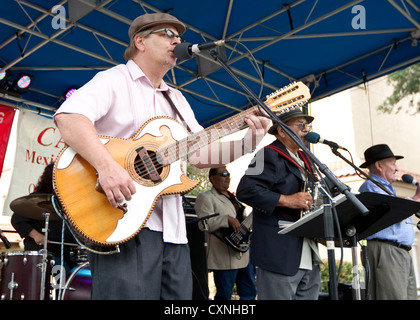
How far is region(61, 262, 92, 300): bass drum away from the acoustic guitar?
10.3 ft

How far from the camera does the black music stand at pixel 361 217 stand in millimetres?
2734

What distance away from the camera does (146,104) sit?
2.61m

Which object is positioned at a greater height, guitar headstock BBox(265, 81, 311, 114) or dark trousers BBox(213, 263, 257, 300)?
guitar headstock BBox(265, 81, 311, 114)

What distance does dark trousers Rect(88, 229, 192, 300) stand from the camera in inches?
85.7

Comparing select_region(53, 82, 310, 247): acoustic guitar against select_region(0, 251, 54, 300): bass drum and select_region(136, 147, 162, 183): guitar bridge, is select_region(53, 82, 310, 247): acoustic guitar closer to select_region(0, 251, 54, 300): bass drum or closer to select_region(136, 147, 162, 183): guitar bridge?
select_region(136, 147, 162, 183): guitar bridge

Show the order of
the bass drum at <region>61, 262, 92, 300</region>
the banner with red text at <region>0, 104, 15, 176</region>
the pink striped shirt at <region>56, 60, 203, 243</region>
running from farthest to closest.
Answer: the banner with red text at <region>0, 104, 15, 176</region> → the bass drum at <region>61, 262, 92, 300</region> → the pink striped shirt at <region>56, 60, 203, 243</region>

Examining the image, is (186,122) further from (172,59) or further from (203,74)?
(203,74)

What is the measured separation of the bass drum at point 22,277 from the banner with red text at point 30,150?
9.82 ft

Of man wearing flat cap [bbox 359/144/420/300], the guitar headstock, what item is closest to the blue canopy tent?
man wearing flat cap [bbox 359/144/420/300]

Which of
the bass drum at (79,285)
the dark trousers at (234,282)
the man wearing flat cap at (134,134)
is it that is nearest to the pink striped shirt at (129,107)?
the man wearing flat cap at (134,134)

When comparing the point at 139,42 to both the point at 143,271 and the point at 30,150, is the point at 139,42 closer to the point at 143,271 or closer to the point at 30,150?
the point at 143,271

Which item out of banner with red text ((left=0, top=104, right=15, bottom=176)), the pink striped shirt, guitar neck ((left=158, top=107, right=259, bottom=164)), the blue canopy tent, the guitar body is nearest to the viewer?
the guitar body

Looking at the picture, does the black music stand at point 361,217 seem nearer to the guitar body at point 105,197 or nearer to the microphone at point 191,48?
the guitar body at point 105,197

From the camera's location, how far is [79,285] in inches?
204
